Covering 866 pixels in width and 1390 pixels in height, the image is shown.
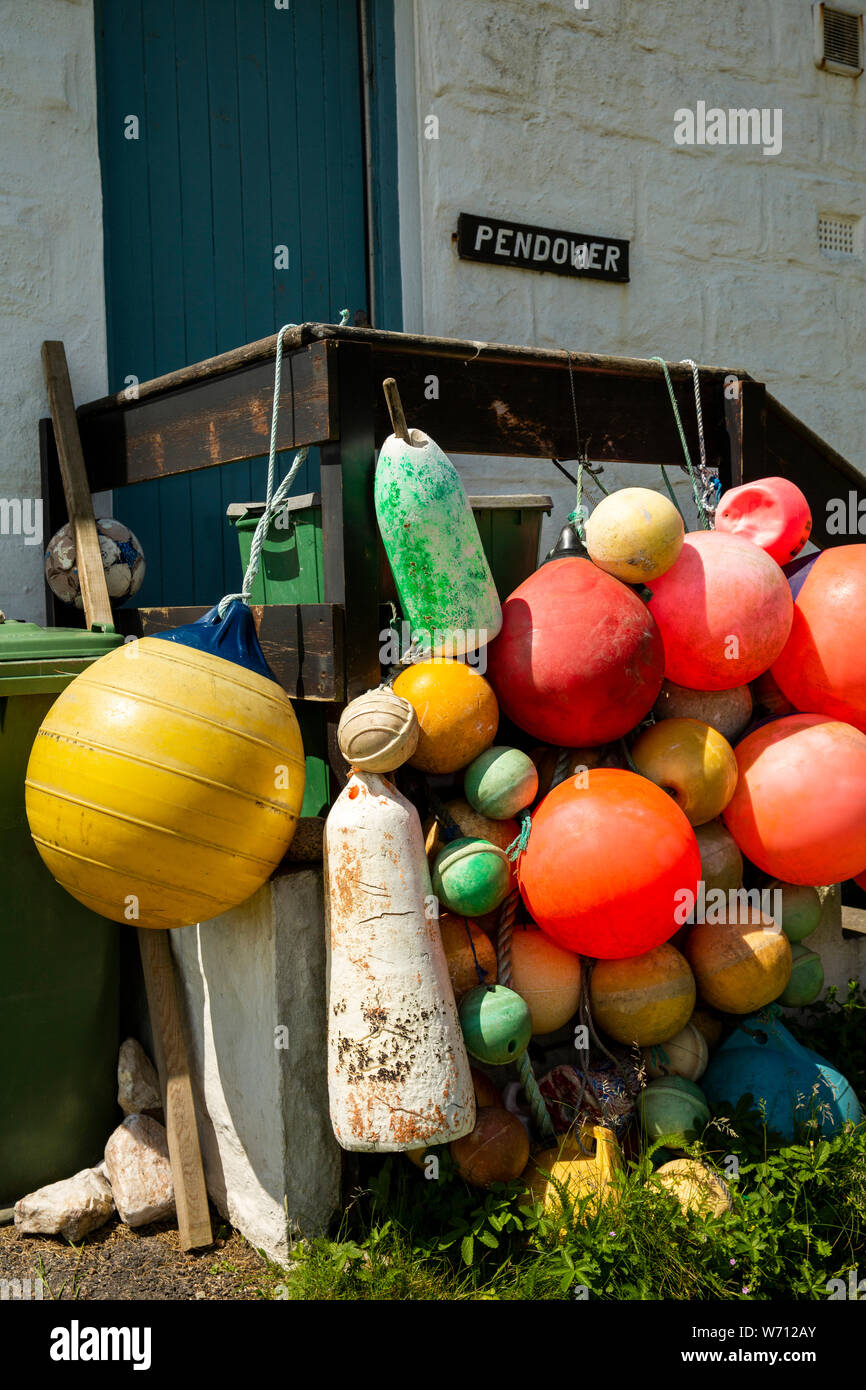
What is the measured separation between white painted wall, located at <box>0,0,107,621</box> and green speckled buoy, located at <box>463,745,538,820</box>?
1.65m

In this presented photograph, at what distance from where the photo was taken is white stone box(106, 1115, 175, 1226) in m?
2.63

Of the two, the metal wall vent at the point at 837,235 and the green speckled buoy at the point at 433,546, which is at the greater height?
the metal wall vent at the point at 837,235

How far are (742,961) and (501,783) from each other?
0.70m

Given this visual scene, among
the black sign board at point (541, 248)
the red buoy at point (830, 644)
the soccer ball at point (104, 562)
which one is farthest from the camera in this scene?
the black sign board at point (541, 248)

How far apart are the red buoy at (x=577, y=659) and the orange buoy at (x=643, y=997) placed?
50 cm

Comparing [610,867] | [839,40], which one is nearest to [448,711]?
[610,867]

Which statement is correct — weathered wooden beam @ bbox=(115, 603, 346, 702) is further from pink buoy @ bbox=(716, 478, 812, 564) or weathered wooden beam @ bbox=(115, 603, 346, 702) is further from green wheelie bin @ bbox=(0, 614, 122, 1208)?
pink buoy @ bbox=(716, 478, 812, 564)

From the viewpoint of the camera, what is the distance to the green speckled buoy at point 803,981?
9.55 ft

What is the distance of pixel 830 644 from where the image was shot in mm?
2832

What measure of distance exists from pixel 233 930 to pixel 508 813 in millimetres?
650

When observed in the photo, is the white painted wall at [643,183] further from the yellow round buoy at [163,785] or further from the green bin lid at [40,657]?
the yellow round buoy at [163,785]

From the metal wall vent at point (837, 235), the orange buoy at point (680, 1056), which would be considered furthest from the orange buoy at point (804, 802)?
the metal wall vent at point (837, 235)

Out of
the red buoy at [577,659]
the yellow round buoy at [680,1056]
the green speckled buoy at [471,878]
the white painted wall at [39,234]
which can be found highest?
the white painted wall at [39,234]

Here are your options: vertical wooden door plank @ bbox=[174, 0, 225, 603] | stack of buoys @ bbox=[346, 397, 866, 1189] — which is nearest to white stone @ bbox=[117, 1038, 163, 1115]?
stack of buoys @ bbox=[346, 397, 866, 1189]
